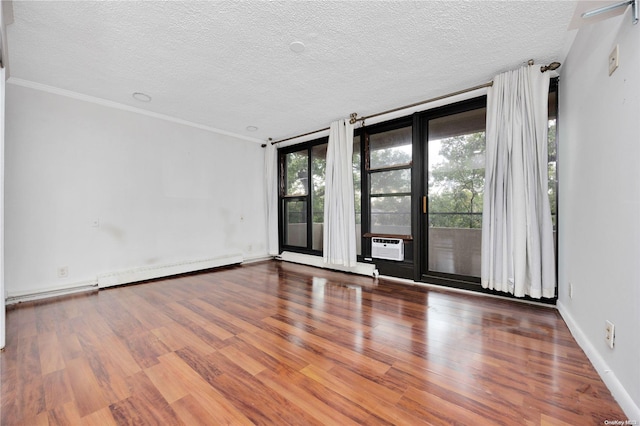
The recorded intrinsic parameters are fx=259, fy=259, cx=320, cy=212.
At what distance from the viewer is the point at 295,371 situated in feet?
5.26

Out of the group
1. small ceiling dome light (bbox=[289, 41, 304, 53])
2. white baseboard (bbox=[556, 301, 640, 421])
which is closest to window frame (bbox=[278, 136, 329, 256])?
small ceiling dome light (bbox=[289, 41, 304, 53])

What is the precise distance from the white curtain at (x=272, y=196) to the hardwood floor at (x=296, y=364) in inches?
97.6

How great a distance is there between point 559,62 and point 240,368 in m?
3.78

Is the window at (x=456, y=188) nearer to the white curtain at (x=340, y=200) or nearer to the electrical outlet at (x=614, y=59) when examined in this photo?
the white curtain at (x=340, y=200)

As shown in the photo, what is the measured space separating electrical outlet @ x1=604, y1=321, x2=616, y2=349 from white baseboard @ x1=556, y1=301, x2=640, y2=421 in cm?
14

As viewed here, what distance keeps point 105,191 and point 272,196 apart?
2.64 m

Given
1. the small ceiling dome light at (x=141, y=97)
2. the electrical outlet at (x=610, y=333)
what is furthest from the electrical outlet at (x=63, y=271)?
the electrical outlet at (x=610, y=333)

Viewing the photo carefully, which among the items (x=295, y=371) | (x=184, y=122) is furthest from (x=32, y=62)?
(x=295, y=371)

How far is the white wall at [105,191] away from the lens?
2902 mm

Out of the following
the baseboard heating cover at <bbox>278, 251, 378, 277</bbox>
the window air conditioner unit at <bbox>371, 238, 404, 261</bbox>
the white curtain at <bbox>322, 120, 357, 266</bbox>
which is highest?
the white curtain at <bbox>322, 120, 357, 266</bbox>

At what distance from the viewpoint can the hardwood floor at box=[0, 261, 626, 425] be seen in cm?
127

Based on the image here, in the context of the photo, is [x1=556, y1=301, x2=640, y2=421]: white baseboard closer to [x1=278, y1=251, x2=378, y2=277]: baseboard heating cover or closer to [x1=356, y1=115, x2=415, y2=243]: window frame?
[x1=356, y1=115, x2=415, y2=243]: window frame

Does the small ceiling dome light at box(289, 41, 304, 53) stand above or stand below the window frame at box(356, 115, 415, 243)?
above

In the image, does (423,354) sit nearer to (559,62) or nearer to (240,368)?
(240,368)
